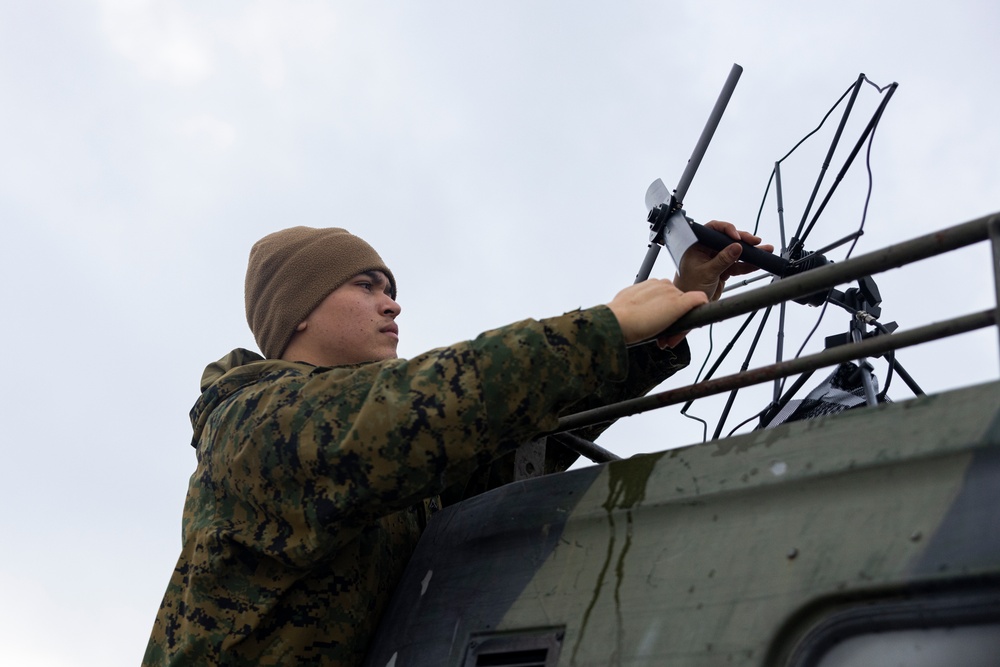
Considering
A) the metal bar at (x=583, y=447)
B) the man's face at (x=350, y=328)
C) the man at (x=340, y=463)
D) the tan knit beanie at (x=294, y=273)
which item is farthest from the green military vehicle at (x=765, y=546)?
the tan knit beanie at (x=294, y=273)

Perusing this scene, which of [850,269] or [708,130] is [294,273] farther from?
[850,269]

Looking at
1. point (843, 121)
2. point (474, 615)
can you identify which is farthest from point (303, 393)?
point (843, 121)

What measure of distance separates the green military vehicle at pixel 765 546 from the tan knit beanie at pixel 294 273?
1.14 meters

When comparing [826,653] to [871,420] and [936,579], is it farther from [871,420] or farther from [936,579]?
[871,420]

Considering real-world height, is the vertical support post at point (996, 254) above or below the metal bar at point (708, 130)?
below

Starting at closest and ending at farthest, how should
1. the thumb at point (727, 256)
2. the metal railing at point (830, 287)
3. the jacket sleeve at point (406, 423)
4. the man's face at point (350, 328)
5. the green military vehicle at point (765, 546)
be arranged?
the green military vehicle at point (765, 546)
the metal railing at point (830, 287)
the jacket sleeve at point (406, 423)
the thumb at point (727, 256)
the man's face at point (350, 328)

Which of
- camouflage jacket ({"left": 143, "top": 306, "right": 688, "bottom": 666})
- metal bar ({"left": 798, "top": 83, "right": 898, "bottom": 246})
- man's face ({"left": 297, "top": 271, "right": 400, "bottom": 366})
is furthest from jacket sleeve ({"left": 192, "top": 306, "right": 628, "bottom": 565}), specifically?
metal bar ({"left": 798, "top": 83, "right": 898, "bottom": 246})

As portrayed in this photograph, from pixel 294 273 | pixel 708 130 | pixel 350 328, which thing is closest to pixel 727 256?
pixel 708 130

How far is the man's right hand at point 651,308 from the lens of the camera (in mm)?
2365

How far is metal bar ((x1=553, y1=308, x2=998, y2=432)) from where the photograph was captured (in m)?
1.93

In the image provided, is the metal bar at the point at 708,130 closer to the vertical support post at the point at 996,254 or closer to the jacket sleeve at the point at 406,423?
the jacket sleeve at the point at 406,423

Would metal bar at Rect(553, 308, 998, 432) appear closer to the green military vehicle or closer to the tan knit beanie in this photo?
the green military vehicle

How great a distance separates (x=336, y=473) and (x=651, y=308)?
31.6 inches

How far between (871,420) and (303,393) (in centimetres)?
130
